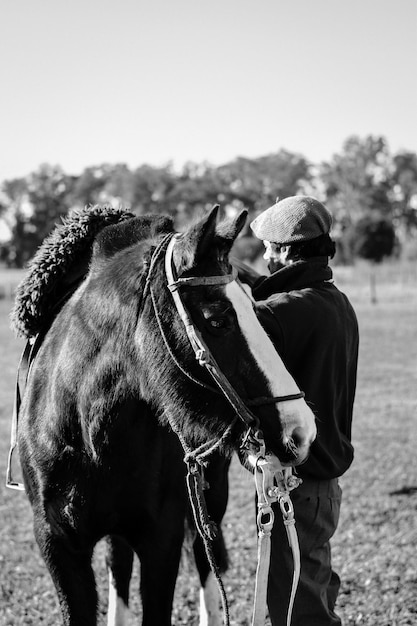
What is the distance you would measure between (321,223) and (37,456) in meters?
1.65

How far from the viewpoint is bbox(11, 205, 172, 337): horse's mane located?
3.43 m

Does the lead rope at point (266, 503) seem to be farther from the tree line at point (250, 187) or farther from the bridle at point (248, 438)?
the tree line at point (250, 187)

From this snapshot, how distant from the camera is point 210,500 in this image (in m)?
4.12

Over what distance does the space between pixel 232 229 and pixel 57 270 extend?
1.19m

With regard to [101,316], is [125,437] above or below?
below

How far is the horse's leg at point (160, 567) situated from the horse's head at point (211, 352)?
0.75m

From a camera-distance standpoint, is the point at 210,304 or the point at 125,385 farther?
the point at 125,385

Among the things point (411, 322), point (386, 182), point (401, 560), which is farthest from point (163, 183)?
point (401, 560)

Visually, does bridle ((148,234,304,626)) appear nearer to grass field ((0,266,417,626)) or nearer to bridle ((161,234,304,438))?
bridle ((161,234,304,438))

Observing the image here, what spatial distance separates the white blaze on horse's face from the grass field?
3.13ft

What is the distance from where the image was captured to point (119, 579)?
408cm

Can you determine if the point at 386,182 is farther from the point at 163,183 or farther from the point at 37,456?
the point at 37,456

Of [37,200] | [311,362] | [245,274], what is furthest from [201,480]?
[37,200]

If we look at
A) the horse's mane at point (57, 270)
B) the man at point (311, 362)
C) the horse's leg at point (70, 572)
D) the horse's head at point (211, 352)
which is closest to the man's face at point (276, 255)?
the man at point (311, 362)
